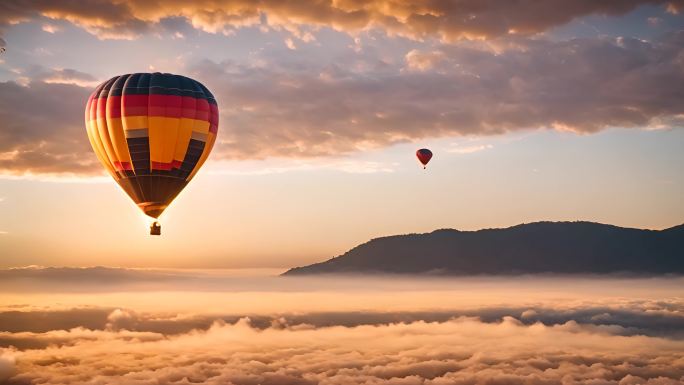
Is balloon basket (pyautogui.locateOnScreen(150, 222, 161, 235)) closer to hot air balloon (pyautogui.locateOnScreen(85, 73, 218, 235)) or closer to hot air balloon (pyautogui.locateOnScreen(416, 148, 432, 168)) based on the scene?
hot air balloon (pyautogui.locateOnScreen(85, 73, 218, 235))

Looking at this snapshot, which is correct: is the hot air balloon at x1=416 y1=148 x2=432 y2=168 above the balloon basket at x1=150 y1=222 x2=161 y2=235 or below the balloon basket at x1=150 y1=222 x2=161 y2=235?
above

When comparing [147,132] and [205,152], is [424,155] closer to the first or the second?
[205,152]

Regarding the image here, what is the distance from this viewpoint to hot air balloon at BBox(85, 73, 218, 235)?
219 feet

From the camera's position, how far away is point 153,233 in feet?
214

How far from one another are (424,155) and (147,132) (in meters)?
56.3

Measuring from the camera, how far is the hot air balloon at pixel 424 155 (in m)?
115

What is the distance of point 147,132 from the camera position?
220 ft

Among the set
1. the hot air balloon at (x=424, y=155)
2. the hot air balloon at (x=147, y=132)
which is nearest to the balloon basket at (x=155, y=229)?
the hot air balloon at (x=147, y=132)

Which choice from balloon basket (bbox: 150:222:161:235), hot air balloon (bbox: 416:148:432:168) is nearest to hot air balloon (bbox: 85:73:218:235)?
balloon basket (bbox: 150:222:161:235)

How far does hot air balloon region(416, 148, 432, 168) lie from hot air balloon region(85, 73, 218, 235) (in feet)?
170

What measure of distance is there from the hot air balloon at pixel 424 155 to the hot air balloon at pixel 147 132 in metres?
51.8

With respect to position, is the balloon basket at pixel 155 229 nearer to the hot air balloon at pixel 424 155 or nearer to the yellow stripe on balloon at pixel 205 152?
the yellow stripe on balloon at pixel 205 152

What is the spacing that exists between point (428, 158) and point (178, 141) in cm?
5478

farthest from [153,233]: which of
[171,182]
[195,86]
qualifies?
[195,86]
